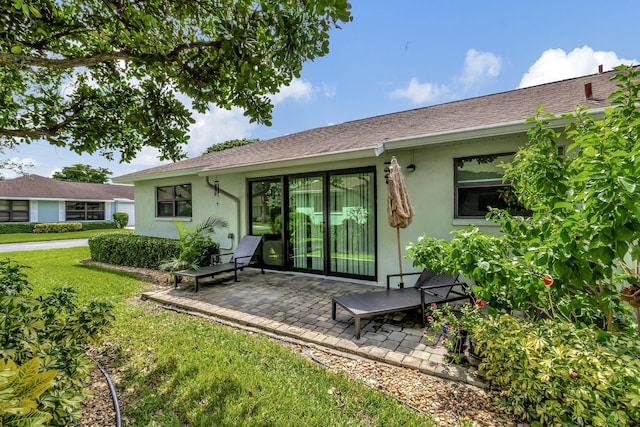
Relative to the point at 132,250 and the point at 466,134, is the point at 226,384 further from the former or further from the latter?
the point at 132,250

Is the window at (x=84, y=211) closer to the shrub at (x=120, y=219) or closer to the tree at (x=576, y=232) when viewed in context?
the shrub at (x=120, y=219)

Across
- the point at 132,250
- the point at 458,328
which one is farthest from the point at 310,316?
the point at 132,250

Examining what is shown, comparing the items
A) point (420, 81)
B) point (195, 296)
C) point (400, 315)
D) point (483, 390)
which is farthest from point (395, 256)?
point (420, 81)

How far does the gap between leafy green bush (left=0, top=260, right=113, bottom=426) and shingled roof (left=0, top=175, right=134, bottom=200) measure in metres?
30.0

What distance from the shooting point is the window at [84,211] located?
28981 millimetres

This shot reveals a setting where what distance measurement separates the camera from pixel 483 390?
304 centimetres

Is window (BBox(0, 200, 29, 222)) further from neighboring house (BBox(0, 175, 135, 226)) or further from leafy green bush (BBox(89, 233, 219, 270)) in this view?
leafy green bush (BBox(89, 233, 219, 270))

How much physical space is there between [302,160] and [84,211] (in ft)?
110

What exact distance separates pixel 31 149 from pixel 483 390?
25.2 feet

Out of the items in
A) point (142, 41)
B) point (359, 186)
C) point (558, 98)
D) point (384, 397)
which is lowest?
point (384, 397)

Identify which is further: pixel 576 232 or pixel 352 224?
pixel 352 224

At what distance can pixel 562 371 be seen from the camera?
2.36 m

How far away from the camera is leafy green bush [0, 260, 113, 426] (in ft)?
6.30

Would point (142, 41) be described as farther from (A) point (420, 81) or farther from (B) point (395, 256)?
(A) point (420, 81)
